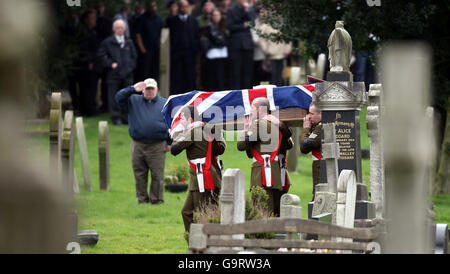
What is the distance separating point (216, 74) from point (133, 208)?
→ 10.0 m

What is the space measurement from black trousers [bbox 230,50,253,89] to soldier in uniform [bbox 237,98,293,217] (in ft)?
42.0

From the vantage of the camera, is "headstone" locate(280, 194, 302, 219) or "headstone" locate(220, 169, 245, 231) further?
"headstone" locate(280, 194, 302, 219)

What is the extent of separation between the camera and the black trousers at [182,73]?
25.3 meters

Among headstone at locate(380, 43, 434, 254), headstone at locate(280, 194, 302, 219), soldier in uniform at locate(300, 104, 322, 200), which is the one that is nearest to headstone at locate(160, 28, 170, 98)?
soldier in uniform at locate(300, 104, 322, 200)

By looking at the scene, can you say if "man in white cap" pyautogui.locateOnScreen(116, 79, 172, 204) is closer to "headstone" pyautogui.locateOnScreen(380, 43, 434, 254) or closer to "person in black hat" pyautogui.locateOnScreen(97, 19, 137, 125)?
"person in black hat" pyautogui.locateOnScreen(97, 19, 137, 125)

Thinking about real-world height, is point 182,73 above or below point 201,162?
above

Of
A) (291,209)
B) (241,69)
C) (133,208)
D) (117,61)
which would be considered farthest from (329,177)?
(241,69)

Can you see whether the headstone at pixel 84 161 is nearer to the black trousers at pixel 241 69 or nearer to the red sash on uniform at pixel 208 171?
the red sash on uniform at pixel 208 171

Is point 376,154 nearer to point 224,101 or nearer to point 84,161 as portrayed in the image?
point 224,101

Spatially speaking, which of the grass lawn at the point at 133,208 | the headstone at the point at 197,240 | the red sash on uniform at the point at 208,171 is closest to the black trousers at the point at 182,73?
the grass lawn at the point at 133,208

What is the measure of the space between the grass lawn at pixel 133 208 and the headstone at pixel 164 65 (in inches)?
63.4

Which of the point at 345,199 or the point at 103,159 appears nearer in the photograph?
the point at 345,199

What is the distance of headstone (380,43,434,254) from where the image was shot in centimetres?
275

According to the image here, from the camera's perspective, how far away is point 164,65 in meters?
24.7
